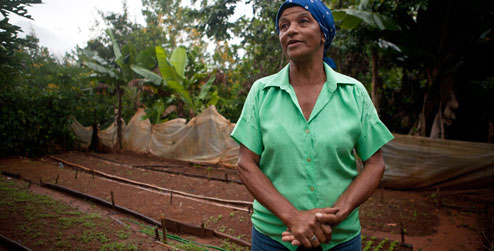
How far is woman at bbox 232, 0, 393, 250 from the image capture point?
1250 millimetres

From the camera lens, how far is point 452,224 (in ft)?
15.7

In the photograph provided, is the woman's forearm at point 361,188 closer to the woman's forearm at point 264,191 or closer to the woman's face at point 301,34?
the woman's forearm at point 264,191

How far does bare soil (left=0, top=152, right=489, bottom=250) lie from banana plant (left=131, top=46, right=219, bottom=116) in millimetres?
2878

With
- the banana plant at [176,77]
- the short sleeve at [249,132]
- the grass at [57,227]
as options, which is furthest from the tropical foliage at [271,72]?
the short sleeve at [249,132]

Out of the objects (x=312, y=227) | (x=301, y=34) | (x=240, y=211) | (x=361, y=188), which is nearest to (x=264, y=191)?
(x=312, y=227)

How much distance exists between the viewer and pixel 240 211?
5039 millimetres

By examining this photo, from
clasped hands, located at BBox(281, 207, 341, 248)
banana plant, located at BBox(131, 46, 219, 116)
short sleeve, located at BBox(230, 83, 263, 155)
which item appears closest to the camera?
clasped hands, located at BBox(281, 207, 341, 248)

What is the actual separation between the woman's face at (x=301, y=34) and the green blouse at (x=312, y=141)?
0.14 m

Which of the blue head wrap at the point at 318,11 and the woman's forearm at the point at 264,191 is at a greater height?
the blue head wrap at the point at 318,11

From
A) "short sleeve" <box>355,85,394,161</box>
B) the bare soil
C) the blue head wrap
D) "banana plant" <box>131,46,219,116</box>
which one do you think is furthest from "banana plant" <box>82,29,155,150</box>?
"short sleeve" <box>355,85,394,161</box>

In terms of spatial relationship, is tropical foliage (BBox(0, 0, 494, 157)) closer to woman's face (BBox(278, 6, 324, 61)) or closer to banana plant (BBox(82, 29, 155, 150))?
banana plant (BBox(82, 29, 155, 150))

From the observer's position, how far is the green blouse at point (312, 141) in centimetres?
126

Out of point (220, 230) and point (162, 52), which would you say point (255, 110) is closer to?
point (220, 230)

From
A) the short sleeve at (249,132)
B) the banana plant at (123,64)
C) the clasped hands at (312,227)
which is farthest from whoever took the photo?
the banana plant at (123,64)
